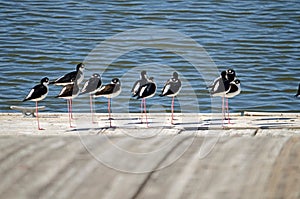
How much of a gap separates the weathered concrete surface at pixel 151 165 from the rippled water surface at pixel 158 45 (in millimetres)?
7579

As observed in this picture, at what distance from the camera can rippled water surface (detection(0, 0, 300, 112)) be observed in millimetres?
13414

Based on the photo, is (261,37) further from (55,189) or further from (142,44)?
(55,189)

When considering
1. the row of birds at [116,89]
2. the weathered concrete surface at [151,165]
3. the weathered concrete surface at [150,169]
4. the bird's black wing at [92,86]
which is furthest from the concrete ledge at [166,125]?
the bird's black wing at [92,86]

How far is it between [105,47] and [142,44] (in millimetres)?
788

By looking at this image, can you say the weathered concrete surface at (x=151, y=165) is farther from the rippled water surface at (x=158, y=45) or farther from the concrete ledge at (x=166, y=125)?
the rippled water surface at (x=158, y=45)

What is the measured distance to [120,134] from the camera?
391 centimetres

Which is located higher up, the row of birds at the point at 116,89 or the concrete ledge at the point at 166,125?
the concrete ledge at the point at 166,125

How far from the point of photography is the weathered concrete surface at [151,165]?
3.13 meters

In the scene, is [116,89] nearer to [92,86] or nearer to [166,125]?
[92,86]

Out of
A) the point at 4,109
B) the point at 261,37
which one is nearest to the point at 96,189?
the point at 4,109

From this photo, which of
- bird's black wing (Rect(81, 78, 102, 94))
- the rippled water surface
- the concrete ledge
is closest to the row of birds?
bird's black wing (Rect(81, 78, 102, 94))

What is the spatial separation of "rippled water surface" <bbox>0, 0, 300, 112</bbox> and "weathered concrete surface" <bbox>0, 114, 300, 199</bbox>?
Result: 24.9ft

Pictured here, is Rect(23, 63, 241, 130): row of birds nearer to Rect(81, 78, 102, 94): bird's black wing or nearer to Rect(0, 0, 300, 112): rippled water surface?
Rect(81, 78, 102, 94): bird's black wing

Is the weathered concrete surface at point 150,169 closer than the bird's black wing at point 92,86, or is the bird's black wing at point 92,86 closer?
the weathered concrete surface at point 150,169
